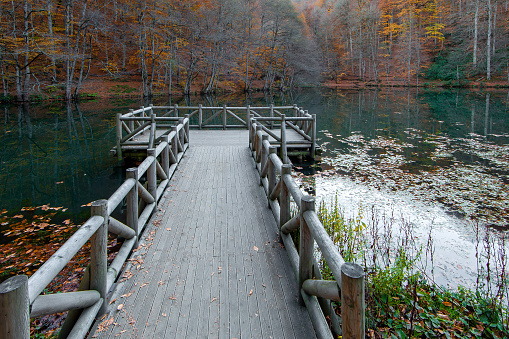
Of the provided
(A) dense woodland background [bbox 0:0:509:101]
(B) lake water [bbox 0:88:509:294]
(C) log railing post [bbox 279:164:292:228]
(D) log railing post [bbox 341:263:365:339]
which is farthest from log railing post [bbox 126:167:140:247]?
(A) dense woodland background [bbox 0:0:509:101]

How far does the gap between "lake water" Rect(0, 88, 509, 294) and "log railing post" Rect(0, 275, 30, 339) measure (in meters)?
5.19

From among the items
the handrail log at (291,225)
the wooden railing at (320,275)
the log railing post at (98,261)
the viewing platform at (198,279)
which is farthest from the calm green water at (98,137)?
the wooden railing at (320,275)

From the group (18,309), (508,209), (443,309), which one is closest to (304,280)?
(443,309)

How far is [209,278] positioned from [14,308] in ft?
7.13

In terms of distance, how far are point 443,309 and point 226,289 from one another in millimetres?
2671

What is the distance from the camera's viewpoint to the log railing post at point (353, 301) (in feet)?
7.11

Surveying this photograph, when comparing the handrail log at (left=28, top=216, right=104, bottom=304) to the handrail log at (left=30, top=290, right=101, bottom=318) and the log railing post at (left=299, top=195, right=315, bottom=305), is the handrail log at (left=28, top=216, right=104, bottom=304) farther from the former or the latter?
the log railing post at (left=299, top=195, right=315, bottom=305)

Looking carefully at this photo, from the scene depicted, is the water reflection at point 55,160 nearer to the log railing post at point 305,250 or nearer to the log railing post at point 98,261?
the log railing post at point 98,261

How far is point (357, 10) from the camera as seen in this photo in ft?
191

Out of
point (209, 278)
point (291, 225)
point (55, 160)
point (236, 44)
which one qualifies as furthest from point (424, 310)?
point (236, 44)

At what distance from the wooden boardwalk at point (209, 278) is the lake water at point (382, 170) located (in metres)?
2.73

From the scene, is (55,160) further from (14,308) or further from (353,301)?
(353,301)

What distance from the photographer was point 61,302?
8.54 feet

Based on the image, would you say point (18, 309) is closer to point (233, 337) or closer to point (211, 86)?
point (233, 337)
